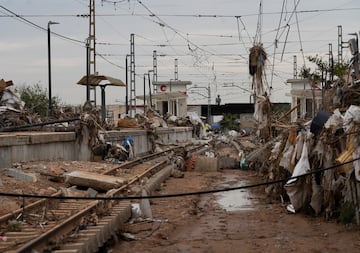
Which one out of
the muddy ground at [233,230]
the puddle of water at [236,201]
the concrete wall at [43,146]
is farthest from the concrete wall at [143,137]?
the muddy ground at [233,230]

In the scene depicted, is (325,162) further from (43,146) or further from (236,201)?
(43,146)

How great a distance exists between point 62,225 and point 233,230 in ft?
14.1

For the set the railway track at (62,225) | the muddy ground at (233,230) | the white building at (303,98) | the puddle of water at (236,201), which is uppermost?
the white building at (303,98)

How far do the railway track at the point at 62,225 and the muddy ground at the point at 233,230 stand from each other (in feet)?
1.48

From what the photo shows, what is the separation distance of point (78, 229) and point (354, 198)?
17.6 feet

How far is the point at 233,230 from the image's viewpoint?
12883 mm

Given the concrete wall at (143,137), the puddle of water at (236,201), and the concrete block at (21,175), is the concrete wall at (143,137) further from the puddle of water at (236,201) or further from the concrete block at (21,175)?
the concrete block at (21,175)

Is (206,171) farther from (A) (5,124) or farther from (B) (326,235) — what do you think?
(B) (326,235)

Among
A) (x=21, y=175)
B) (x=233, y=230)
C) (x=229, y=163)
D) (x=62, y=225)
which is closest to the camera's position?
(x=62, y=225)

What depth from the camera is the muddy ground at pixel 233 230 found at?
35.8ft

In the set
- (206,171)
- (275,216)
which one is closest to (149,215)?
(275,216)

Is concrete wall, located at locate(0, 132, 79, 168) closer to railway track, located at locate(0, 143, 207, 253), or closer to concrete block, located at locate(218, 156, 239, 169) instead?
railway track, located at locate(0, 143, 207, 253)

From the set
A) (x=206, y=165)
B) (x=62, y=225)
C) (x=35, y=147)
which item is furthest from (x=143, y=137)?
(x=62, y=225)

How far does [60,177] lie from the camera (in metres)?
17.3
